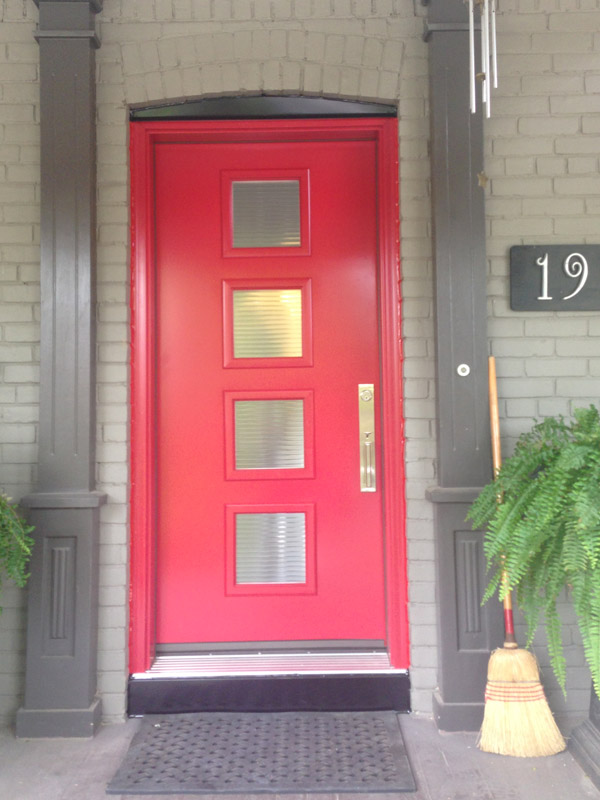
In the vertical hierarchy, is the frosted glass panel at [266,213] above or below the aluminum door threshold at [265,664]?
above

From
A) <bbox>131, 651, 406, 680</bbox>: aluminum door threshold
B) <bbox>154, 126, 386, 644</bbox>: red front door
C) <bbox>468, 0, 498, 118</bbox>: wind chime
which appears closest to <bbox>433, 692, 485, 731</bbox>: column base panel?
<bbox>131, 651, 406, 680</bbox>: aluminum door threshold

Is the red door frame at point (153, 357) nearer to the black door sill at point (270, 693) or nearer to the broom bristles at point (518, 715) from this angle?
the black door sill at point (270, 693)

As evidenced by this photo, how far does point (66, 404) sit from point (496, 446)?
1713 mm

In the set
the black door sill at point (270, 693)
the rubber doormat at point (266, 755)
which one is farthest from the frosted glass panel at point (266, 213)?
the rubber doormat at point (266, 755)

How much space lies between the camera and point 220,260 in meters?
3.07

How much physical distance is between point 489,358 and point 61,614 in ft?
6.51

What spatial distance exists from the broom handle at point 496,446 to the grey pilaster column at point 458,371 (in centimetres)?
6

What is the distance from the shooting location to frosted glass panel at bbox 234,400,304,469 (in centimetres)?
308

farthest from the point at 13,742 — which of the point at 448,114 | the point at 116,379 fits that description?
the point at 448,114

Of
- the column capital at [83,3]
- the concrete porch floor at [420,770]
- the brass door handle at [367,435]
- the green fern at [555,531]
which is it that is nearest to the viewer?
the green fern at [555,531]

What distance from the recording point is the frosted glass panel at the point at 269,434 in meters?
3.08

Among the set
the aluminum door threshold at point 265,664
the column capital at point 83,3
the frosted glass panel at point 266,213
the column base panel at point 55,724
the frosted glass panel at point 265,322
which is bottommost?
the column base panel at point 55,724

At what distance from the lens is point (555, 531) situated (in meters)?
2.15

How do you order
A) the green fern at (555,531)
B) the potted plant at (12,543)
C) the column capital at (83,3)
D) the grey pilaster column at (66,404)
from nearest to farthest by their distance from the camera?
A: 1. the green fern at (555,531)
2. the potted plant at (12,543)
3. the grey pilaster column at (66,404)
4. the column capital at (83,3)
